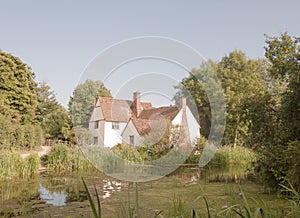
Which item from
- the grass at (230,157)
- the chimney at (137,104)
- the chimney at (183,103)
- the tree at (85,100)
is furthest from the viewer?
the grass at (230,157)

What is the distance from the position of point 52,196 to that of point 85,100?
8.17ft

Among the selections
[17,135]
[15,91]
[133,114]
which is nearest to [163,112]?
[133,114]

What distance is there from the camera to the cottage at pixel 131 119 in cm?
710

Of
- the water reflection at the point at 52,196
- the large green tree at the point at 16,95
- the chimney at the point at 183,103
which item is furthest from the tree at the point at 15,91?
the chimney at the point at 183,103

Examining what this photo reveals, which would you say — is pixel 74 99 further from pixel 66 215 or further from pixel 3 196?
pixel 66 215

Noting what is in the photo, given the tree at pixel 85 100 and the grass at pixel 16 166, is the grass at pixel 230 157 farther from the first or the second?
the tree at pixel 85 100

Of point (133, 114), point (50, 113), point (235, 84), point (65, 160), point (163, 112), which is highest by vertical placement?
point (235, 84)

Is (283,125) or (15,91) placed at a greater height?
(15,91)

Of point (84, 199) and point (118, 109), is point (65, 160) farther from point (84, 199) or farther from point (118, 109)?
point (84, 199)

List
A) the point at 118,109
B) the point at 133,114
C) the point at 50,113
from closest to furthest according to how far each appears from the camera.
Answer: the point at 118,109
the point at 133,114
the point at 50,113

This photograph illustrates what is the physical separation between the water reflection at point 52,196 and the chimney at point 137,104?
8.22 ft

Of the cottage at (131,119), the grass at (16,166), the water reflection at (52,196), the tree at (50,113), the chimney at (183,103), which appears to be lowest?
the water reflection at (52,196)

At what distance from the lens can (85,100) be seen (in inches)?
304

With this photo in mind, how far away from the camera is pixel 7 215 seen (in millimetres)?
4707
